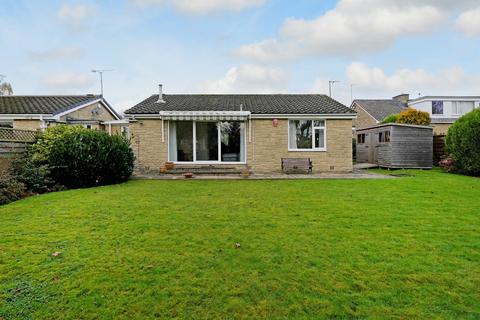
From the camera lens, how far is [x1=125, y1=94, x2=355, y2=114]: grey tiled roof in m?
25.0

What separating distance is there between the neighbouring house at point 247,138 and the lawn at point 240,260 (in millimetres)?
12502

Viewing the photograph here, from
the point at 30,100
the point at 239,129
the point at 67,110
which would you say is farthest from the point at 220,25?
the point at 30,100

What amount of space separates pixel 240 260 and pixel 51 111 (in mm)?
29280

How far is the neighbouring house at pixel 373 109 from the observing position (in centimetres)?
5188

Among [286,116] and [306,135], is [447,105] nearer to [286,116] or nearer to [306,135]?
[306,135]

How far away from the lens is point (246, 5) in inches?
932

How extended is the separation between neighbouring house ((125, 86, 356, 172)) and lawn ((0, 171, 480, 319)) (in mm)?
12502

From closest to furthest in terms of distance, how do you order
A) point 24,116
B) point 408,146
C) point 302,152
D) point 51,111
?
point 302,152 → point 408,146 → point 24,116 → point 51,111

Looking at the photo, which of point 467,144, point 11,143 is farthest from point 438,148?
point 11,143

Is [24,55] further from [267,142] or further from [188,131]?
[267,142]

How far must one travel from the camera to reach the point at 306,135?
25094 mm

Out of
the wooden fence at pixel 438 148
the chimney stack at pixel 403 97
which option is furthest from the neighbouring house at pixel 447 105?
the wooden fence at pixel 438 148

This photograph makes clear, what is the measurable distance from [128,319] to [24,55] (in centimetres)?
4272

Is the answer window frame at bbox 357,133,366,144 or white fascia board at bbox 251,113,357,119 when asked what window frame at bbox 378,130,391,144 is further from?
white fascia board at bbox 251,113,357,119
